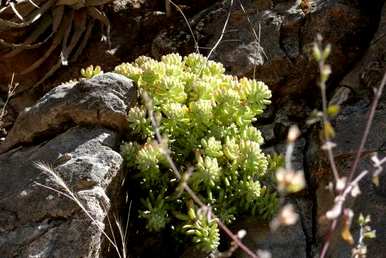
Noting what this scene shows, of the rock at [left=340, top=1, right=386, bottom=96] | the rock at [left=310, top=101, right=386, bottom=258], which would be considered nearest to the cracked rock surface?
the rock at [left=310, top=101, right=386, bottom=258]

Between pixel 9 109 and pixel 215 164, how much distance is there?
2.34m

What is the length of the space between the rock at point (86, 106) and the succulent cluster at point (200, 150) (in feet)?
0.32

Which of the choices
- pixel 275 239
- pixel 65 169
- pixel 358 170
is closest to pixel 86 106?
pixel 65 169

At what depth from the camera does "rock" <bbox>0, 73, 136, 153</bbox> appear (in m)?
3.24

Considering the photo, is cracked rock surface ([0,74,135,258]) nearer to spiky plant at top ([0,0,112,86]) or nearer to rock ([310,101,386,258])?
rock ([310,101,386,258])

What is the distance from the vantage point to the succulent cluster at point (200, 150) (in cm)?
297

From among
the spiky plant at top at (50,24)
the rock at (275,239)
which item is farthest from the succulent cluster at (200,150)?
the spiky plant at top at (50,24)

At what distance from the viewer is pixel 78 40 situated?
4.88 metres

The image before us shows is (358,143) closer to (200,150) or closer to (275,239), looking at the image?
(275,239)

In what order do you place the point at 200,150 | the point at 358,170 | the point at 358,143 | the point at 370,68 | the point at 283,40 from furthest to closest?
the point at 283,40 → the point at 370,68 → the point at 358,143 → the point at 358,170 → the point at 200,150

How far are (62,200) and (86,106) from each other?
537 mm

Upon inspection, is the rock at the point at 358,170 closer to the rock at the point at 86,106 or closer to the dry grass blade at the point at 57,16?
the rock at the point at 86,106

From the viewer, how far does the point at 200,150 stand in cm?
310

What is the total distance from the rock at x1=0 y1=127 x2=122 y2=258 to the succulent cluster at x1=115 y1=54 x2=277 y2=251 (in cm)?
15
